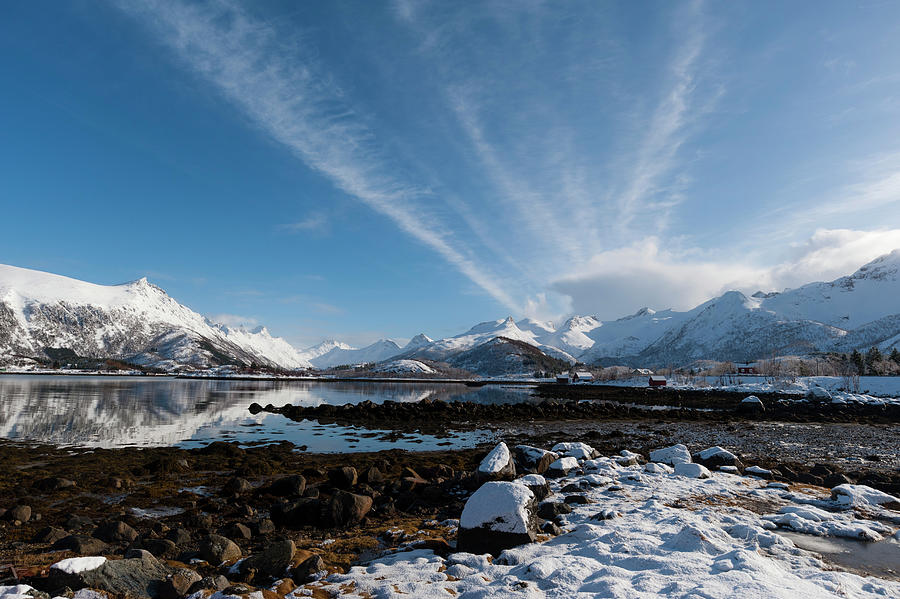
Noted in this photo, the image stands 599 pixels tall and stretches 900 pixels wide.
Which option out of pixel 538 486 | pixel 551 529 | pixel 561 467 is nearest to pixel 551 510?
pixel 551 529

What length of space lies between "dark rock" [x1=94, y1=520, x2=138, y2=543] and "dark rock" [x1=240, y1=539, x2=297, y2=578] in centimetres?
450

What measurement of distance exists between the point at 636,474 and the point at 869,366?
174 metres

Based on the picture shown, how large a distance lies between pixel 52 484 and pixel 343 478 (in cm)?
1111

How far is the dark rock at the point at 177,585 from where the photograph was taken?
732cm

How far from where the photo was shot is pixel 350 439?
33188mm

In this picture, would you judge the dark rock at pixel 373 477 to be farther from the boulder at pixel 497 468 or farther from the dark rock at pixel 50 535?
the dark rock at pixel 50 535

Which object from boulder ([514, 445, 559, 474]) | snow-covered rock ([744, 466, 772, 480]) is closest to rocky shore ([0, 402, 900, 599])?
boulder ([514, 445, 559, 474])

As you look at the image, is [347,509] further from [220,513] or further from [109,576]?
[109,576]

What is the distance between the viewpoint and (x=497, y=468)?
14.9m

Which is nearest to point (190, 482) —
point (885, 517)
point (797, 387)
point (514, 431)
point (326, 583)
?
point (326, 583)

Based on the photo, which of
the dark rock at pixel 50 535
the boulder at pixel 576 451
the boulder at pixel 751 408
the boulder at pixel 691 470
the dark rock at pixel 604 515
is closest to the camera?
the dark rock at pixel 50 535

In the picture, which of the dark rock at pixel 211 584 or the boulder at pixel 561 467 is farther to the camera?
the boulder at pixel 561 467

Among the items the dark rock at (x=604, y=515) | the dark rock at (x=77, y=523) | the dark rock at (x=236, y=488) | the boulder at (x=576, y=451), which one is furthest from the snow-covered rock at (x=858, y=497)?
the dark rock at (x=77, y=523)

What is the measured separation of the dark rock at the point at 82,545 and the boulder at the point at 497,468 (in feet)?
Answer: 33.7
